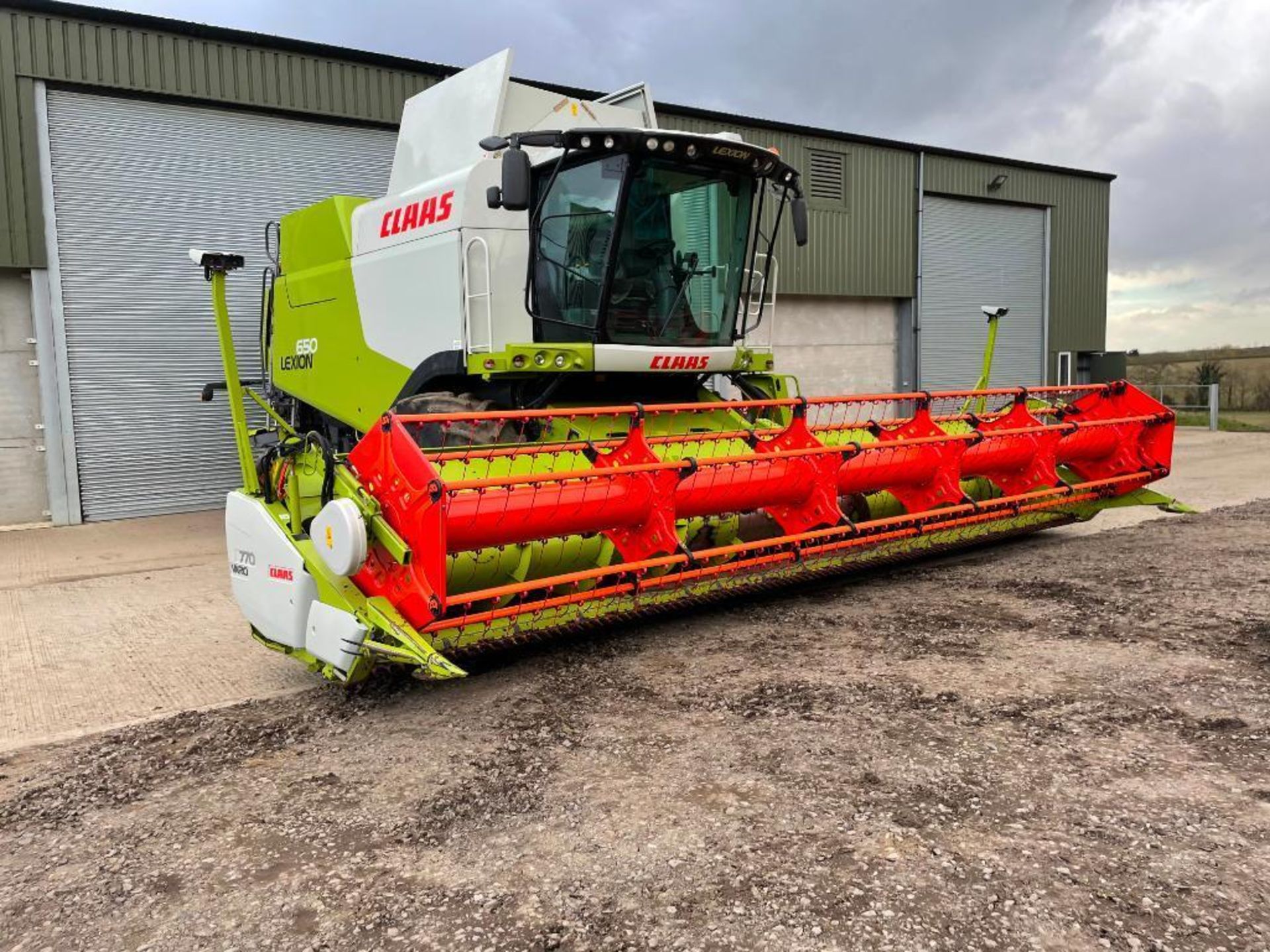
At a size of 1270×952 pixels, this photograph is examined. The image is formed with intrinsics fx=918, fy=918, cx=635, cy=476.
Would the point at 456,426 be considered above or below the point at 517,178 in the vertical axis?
below

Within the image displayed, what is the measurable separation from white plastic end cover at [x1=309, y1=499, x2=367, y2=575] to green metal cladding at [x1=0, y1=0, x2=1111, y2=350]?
784 centimetres

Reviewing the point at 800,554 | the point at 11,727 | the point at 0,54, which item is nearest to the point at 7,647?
the point at 11,727

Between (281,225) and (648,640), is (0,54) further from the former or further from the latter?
(648,640)

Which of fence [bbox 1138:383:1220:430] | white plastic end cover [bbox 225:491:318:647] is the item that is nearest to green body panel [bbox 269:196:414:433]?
white plastic end cover [bbox 225:491:318:647]

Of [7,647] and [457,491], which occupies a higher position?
[457,491]

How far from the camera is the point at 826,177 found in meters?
15.8

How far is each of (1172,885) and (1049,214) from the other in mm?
19117

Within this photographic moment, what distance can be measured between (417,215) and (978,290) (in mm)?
14268

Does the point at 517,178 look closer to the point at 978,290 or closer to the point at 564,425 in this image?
the point at 564,425

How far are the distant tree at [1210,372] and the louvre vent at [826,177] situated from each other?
1264 centimetres

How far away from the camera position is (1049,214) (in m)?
18.9

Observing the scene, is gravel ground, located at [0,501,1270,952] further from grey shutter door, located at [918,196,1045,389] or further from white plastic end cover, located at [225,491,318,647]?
grey shutter door, located at [918,196,1045,389]

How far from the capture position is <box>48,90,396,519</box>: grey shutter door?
9.67 meters

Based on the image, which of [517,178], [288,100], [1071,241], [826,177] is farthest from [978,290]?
[517,178]
